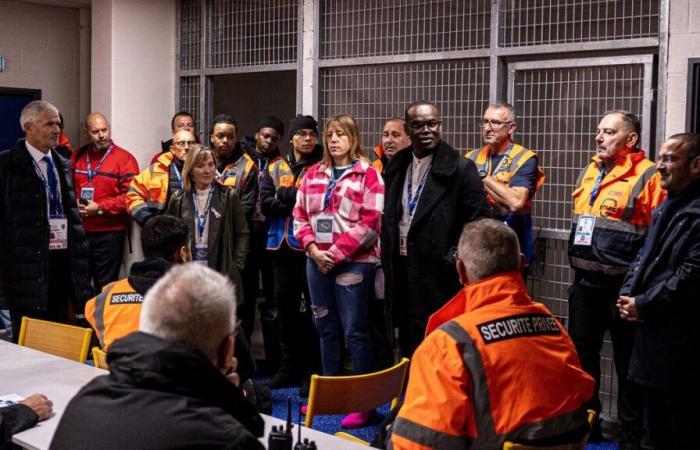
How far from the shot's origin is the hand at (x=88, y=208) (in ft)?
21.0

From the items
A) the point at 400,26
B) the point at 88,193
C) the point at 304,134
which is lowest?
the point at 88,193

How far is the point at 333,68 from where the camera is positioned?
20.9 feet

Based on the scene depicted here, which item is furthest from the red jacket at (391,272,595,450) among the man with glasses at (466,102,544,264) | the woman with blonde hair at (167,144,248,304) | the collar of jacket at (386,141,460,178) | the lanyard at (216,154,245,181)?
the lanyard at (216,154,245,181)

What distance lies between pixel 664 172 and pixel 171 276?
2.75 meters

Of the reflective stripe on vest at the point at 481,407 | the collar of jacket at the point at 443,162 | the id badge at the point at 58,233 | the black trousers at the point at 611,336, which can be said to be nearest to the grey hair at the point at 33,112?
the id badge at the point at 58,233

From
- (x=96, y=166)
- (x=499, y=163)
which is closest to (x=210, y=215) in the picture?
(x=96, y=166)

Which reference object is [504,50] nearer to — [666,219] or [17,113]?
[666,219]

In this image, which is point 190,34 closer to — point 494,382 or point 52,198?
point 52,198

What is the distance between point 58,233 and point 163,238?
6.49 ft

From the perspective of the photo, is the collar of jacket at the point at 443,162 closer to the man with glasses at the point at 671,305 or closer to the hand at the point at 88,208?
the man with glasses at the point at 671,305

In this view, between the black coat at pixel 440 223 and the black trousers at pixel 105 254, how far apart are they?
2887 mm

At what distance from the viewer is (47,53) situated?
820 cm

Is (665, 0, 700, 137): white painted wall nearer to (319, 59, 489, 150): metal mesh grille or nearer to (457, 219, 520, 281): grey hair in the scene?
(319, 59, 489, 150): metal mesh grille

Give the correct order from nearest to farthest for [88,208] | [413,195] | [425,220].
Answer: 1. [425,220]
2. [413,195]
3. [88,208]
